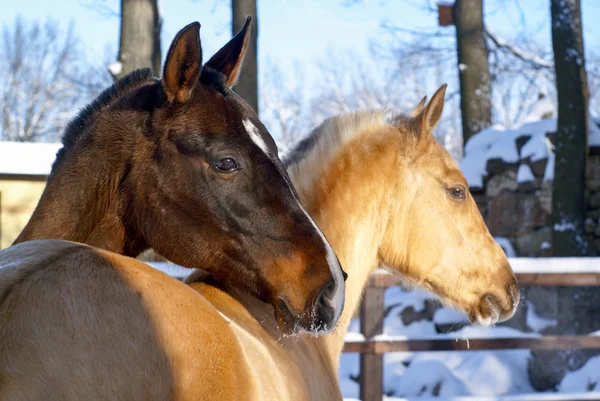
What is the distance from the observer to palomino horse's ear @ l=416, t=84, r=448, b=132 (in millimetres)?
3221

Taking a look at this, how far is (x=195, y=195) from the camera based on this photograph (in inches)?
93.7

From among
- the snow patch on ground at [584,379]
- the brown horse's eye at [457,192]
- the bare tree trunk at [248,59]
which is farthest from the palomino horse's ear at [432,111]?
the snow patch on ground at [584,379]

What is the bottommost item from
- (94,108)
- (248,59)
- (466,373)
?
(466,373)

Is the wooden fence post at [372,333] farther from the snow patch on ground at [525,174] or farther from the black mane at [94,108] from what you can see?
the snow patch on ground at [525,174]

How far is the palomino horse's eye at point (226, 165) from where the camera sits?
2359 mm

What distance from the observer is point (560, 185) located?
8.34 meters

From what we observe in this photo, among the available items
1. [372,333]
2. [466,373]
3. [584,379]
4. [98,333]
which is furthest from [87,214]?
[584,379]

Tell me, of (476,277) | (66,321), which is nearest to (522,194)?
(476,277)

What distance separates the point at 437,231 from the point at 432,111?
1.79 ft

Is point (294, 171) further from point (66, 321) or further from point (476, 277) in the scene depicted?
point (66, 321)

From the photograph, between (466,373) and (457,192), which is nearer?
(457,192)

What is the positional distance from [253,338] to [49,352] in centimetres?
73

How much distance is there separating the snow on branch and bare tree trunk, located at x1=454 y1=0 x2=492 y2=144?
0.85 meters

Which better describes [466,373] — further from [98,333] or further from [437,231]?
[98,333]
